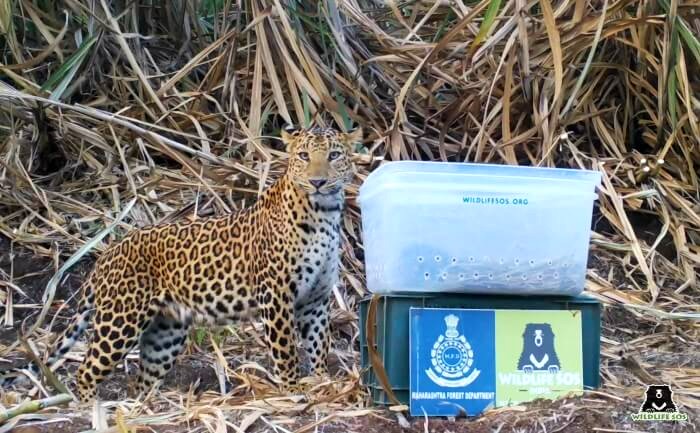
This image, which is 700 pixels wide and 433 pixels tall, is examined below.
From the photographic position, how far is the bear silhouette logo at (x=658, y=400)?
3701mm

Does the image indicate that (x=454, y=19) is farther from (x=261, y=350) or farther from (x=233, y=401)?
(x=233, y=401)

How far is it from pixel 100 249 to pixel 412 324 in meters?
2.78

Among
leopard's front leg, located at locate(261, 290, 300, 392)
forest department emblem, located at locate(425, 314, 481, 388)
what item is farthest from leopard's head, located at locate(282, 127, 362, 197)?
forest department emblem, located at locate(425, 314, 481, 388)

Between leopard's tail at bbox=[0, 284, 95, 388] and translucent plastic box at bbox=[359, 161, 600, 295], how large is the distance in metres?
1.83

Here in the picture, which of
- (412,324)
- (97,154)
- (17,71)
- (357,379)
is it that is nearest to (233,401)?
(357,379)

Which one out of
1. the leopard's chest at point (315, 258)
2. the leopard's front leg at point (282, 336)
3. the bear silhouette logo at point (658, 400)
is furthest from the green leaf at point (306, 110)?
the bear silhouette logo at point (658, 400)

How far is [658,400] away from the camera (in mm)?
3740

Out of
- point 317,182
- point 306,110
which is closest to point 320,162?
point 317,182

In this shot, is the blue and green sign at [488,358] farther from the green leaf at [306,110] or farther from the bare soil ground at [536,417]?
the green leaf at [306,110]

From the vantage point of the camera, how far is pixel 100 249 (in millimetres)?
6016

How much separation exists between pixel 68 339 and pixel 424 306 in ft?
6.62

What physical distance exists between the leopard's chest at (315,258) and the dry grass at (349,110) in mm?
784

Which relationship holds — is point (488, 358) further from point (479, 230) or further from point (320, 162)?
point (320, 162)

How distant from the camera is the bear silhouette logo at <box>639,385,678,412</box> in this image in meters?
3.70
